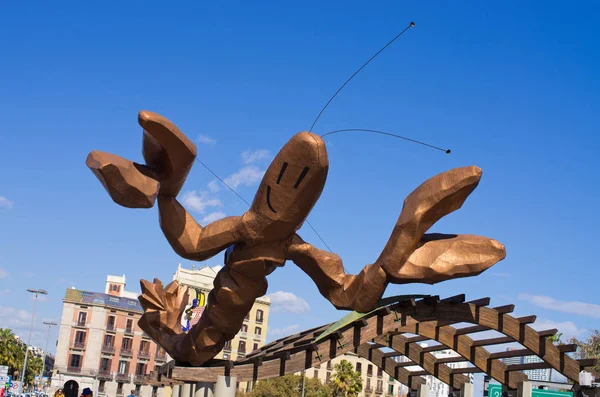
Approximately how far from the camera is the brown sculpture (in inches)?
402

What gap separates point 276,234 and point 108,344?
5431 cm

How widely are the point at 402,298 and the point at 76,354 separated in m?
54.1

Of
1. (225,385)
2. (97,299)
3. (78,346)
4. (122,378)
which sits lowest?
(122,378)

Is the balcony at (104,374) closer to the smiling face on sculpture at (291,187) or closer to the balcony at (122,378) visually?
the balcony at (122,378)

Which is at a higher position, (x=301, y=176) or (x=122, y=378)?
(x=301, y=176)

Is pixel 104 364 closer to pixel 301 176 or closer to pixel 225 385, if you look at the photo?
pixel 225 385

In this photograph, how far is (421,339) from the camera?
14.1m

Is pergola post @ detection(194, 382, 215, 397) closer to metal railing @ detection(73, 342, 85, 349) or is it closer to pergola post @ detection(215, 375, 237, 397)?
pergola post @ detection(215, 375, 237, 397)

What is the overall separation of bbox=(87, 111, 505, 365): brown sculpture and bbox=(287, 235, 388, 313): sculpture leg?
2 centimetres

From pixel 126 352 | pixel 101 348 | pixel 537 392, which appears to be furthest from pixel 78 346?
pixel 537 392

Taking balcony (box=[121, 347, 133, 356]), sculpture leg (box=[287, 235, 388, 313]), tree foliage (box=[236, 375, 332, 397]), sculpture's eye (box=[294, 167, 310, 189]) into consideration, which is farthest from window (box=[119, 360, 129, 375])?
sculpture's eye (box=[294, 167, 310, 189])

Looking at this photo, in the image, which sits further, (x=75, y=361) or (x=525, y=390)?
(x=75, y=361)

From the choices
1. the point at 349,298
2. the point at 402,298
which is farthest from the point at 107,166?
the point at 402,298

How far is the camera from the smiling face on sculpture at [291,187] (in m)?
10.1
